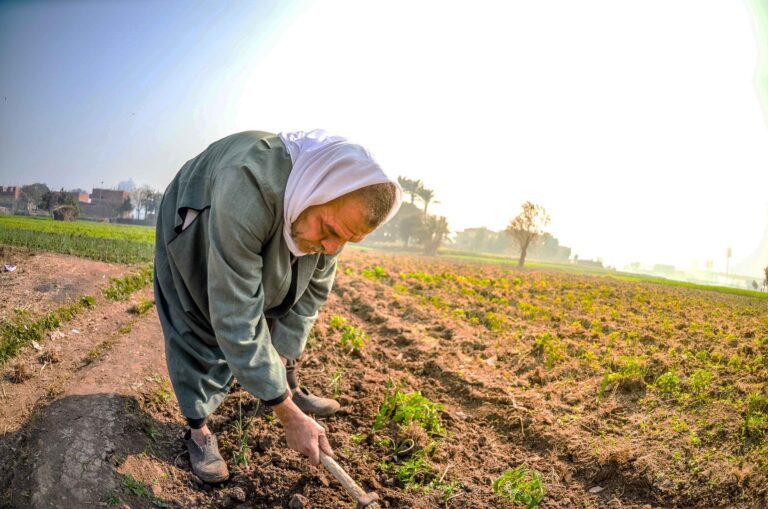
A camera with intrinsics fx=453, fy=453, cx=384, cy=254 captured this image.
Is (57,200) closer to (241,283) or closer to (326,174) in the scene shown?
(241,283)

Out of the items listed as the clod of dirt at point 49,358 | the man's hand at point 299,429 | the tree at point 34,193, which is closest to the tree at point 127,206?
the tree at point 34,193

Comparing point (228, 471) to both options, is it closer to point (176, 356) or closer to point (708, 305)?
point (176, 356)

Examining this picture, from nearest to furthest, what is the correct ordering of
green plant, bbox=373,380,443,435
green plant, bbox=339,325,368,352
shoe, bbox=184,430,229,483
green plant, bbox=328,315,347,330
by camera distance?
shoe, bbox=184,430,229,483 → green plant, bbox=373,380,443,435 → green plant, bbox=339,325,368,352 → green plant, bbox=328,315,347,330

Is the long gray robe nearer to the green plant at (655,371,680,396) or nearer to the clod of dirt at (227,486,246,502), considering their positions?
the clod of dirt at (227,486,246,502)

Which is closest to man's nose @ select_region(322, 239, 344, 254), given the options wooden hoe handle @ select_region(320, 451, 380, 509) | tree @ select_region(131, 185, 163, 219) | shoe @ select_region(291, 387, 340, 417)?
wooden hoe handle @ select_region(320, 451, 380, 509)

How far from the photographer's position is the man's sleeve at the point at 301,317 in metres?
2.65

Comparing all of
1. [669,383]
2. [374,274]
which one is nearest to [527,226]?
[374,274]

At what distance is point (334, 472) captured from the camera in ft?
6.68

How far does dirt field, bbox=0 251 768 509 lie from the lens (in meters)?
2.19

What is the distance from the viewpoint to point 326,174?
70.1 inches

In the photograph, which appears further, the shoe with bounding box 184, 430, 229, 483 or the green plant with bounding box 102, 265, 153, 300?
the green plant with bounding box 102, 265, 153, 300

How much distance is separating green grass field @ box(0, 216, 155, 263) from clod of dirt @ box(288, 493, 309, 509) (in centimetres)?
293

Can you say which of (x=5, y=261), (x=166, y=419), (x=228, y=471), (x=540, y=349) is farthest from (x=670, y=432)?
(x=5, y=261)

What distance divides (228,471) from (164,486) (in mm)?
316
